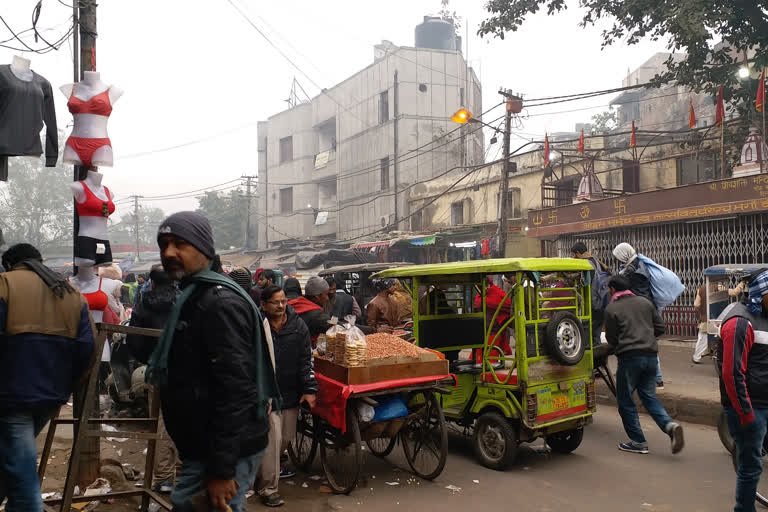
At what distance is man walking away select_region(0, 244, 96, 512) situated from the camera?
306 centimetres

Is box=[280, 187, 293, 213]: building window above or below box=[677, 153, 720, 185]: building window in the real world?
above

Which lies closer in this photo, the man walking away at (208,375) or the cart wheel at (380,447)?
the man walking away at (208,375)

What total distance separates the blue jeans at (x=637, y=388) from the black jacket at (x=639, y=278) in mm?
1506

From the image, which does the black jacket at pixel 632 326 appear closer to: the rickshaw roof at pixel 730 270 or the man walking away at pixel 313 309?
the man walking away at pixel 313 309

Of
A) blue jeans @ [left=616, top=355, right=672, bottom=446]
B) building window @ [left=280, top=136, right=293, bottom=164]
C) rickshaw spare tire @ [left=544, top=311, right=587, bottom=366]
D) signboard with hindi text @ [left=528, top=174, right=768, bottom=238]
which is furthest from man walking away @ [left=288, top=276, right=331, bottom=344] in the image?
building window @ [left=280, top=136, right=293, bottom=164]

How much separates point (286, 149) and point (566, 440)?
125 ft

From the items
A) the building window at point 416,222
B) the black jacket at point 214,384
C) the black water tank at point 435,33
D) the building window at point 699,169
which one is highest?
the black water tank at point 435,33

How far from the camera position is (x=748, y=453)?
384cm

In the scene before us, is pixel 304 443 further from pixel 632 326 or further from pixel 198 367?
pixel 198 367

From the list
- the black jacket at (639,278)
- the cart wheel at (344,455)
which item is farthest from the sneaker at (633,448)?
the cart wheel at (344,455)

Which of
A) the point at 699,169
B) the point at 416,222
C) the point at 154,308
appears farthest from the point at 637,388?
the point at 416,222

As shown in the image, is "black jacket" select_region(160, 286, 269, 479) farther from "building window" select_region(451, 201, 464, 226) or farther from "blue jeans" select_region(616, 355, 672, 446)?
"building window" select_region(451, 201, 464, 226)

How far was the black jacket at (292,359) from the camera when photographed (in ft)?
16.2

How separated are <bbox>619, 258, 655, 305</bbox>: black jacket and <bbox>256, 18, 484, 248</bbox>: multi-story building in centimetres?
1915
